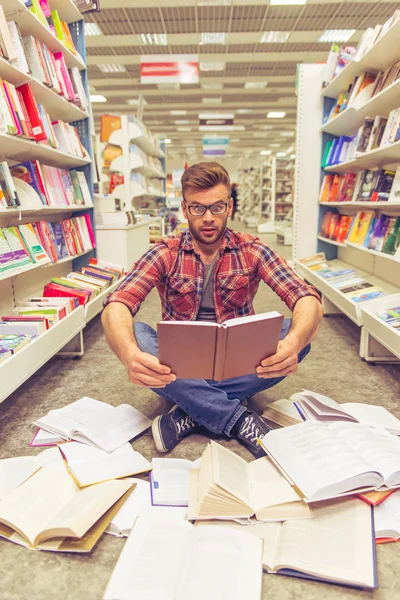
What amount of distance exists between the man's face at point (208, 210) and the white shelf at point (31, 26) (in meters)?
1.48

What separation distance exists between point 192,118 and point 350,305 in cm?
1328

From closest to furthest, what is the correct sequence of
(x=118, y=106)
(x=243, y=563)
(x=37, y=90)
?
(x=243, y=563) < (x=37, y=90) < (x=118, y=106)

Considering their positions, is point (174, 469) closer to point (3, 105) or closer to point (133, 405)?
point (133, 405)

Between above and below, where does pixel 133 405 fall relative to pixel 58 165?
below

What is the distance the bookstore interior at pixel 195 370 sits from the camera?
119cm

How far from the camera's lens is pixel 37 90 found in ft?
9.05

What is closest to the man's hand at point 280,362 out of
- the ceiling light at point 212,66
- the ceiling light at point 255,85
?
the ceiling light at point 212,66

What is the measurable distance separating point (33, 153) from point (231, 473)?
2.27 metres

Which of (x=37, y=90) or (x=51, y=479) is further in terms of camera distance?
(x=37, y=90)

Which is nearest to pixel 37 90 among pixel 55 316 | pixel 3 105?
pixel 3 105

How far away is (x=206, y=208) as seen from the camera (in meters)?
1.77

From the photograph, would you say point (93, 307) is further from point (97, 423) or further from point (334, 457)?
point (334, 457)

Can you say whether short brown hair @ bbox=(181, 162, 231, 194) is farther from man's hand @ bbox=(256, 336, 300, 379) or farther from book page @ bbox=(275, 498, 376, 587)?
book page @ bbox=(275, 498, 376, 587)

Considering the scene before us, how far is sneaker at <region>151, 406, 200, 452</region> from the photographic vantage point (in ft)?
5.68
